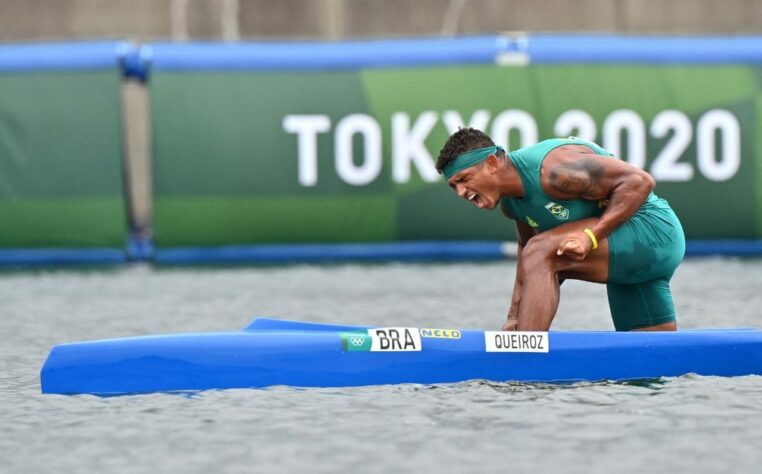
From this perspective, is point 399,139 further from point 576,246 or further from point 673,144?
point 576,246

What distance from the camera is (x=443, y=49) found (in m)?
14.9

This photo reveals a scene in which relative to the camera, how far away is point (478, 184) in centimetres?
778

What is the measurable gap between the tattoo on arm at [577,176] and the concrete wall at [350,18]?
10.8m

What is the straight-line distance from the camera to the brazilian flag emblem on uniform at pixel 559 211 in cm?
795

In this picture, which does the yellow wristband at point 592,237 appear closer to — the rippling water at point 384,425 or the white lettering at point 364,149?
the rippling water at point 384,425

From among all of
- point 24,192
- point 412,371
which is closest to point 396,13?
point 24,192

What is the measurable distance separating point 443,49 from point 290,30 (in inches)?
154

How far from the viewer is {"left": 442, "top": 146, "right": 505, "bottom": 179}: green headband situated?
25.4 ft

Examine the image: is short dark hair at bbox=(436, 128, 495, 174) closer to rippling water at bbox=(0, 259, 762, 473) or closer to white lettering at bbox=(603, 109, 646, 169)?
rippling water at bbox=(0, 259, 762, 473)

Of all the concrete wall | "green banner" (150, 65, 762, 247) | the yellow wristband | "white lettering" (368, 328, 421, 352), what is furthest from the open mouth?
the concrete wall

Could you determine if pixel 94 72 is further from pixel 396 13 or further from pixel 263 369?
pixel 263 369

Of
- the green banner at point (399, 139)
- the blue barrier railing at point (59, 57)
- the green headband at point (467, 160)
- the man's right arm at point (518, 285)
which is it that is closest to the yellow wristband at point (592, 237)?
the man's right arm at point (518, 285)

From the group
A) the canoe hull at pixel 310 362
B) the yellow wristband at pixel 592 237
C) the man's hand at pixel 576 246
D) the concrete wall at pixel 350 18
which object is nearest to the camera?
the canoe hull at pixel 310 362

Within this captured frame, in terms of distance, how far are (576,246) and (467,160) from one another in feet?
2.14
